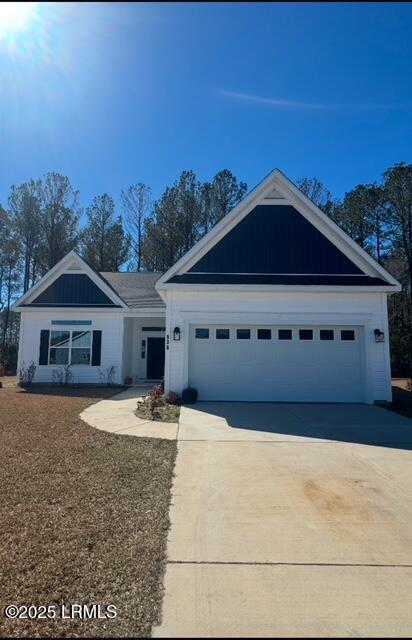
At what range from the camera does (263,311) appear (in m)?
12.1

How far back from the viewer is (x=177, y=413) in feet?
32.8

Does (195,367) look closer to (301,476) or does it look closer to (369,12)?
(301,476)

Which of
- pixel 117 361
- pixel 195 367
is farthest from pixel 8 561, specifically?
pixel 117 361

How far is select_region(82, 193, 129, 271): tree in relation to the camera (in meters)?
32.6

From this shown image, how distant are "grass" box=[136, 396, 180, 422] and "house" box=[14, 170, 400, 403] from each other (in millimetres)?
916

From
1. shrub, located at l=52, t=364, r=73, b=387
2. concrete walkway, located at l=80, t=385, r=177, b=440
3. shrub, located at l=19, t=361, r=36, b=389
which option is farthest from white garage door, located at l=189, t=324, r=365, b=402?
shrub, located at l=19, t=361, r=36, b=389

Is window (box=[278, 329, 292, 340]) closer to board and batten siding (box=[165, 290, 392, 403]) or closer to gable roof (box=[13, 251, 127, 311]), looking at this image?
board and batten siding (box=[165, 290, 392, 403])

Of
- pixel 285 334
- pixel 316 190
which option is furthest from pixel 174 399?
pixel 316 190

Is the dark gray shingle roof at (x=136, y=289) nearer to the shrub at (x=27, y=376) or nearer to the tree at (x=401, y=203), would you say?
the shrub at (x=27, y=376)

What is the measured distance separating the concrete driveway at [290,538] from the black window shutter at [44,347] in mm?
11807

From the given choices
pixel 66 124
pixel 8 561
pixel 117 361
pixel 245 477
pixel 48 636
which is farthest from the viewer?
pixel 117 361

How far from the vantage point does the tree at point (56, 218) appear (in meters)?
30.6

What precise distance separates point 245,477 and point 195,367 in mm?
6898

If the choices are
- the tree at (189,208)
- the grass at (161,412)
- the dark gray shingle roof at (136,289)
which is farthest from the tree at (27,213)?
the grass at (161,412)
